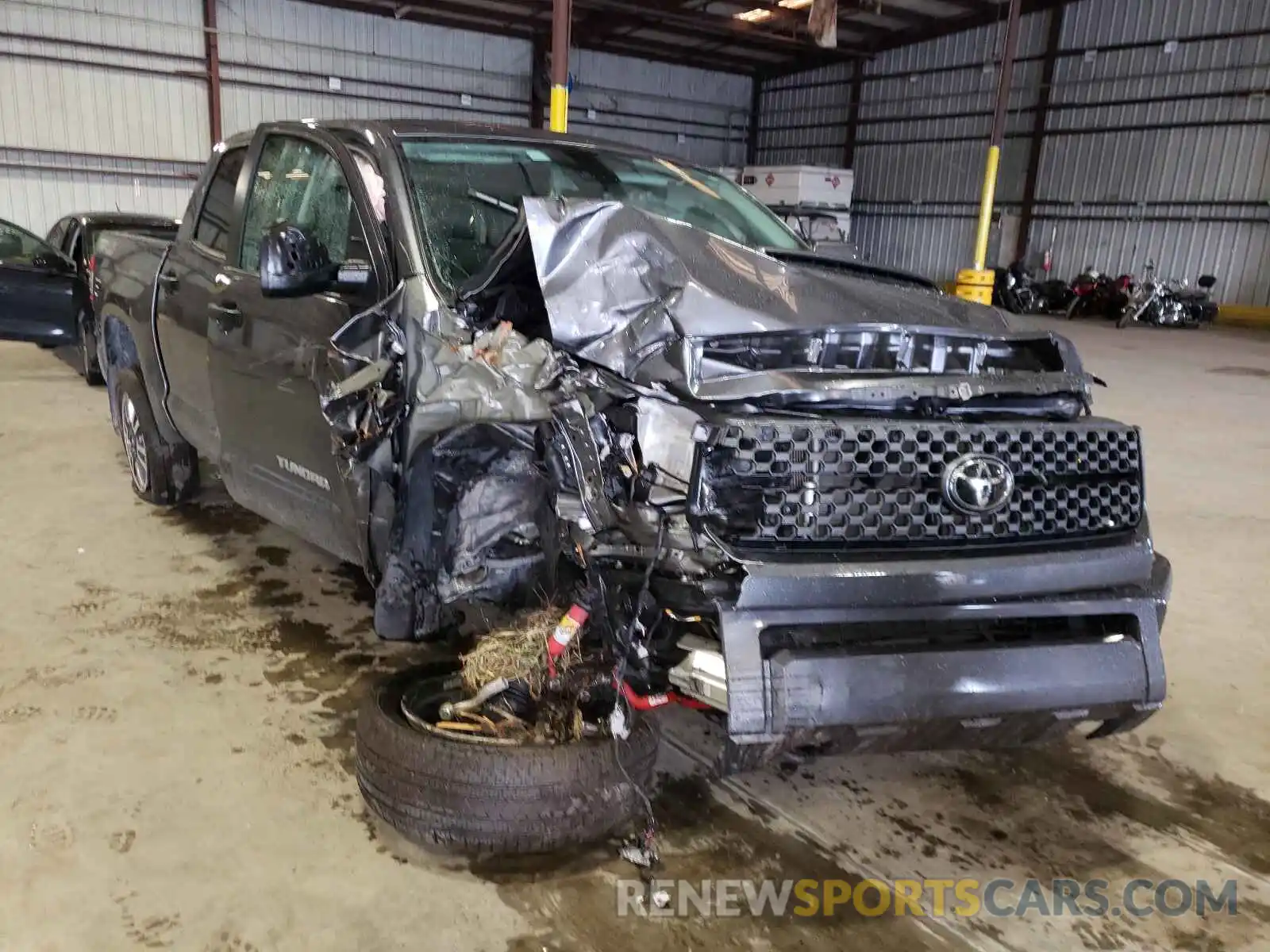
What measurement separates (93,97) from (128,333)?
44.4 ft

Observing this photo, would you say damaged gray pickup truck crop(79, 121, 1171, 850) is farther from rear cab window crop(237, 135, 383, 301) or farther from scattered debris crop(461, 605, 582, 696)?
rear cab window crop(237, 135, 383, 301)

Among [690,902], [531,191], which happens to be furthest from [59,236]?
[690,902]

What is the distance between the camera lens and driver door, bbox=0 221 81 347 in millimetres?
7613

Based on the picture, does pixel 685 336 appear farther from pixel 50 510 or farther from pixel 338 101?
pixel 338 101

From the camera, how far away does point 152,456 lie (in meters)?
4.54

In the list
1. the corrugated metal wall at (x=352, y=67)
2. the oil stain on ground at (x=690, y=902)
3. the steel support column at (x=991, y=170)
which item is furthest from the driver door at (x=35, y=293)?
the steel support column at (x=991, y=170)

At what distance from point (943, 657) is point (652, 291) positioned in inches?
39.2

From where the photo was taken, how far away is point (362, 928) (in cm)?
194

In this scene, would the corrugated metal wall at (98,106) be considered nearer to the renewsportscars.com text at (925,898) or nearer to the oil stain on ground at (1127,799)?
the renewsportscars.com text at (925,898)

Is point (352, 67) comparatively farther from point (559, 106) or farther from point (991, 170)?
point (991, 170)

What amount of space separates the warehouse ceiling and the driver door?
11.3 m

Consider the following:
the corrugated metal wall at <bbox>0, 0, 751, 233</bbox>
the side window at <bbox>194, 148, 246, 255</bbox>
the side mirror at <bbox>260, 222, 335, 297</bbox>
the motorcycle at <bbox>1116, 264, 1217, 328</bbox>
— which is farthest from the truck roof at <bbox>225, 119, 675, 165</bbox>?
the motorcycle at <bbox>1116, 264, 1217, 328</bbox>

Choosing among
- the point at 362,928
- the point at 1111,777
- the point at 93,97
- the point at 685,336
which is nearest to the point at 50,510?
the point at 362,928

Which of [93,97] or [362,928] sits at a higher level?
[93,97]
